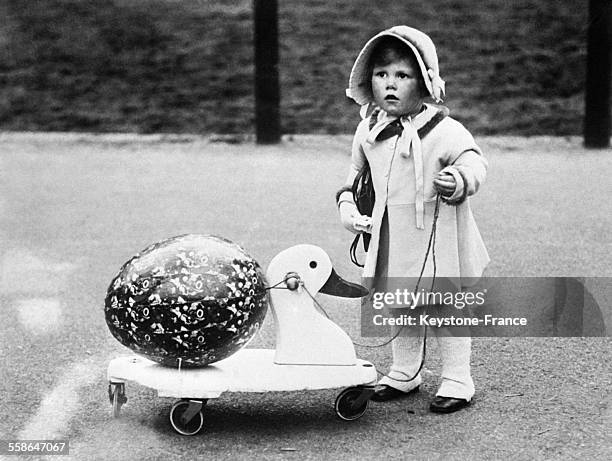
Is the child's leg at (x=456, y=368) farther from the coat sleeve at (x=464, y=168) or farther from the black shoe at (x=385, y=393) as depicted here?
the coat sleeve at (x=464, y=168)

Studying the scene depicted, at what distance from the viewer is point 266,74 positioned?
10055 mm

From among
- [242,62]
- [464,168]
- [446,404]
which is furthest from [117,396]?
[242,62]

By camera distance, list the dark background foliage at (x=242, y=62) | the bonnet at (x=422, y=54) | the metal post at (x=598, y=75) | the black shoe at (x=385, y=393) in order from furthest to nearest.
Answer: the dark background foliage at (x=242, y=62) → the metal post at (x=598, y=75) → the black shoe at (x=385, y=393) → the bonnet at (x=422, y=54)

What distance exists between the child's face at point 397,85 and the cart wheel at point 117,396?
1385mm

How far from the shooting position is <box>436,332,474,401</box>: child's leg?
13.1 ft

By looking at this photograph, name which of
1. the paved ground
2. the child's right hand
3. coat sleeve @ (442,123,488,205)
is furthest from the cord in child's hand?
the paved ground

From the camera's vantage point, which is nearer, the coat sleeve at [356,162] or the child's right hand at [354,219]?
the child's right hand at [354,219]

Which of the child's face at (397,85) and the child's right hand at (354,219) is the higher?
the child's face at (397,85)

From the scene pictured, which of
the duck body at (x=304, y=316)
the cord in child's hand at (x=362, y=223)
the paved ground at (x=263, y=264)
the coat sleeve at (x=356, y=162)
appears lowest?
the paved ground at (x=263, y=264)

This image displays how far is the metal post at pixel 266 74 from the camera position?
992 centimetres

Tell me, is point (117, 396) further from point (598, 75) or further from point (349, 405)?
point (598, 75)

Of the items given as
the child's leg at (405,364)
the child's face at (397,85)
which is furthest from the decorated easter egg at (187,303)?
the child's face at (397,85)

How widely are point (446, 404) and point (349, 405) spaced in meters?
0.37

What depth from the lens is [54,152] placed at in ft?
32.3
